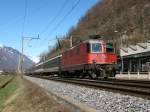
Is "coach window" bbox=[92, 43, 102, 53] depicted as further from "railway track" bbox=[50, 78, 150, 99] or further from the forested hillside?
the forested hillside

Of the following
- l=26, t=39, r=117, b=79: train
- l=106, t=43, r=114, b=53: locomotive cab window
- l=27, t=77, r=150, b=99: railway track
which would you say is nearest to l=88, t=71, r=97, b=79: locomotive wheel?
l=26, t=39, r=117, b=79: train

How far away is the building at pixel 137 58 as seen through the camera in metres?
57.9

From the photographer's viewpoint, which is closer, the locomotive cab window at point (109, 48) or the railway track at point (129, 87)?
the railway track at point (129, 87)

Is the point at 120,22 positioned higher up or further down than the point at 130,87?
higher up

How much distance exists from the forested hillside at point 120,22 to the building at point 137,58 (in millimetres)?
8475

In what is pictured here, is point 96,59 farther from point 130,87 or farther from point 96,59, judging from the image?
point 130,87

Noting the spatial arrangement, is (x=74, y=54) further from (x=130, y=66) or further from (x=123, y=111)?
(x=130, y=66)

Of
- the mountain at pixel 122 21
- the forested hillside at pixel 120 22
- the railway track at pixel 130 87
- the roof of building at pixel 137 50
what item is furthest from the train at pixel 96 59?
the forested hillside at pixel 120 22

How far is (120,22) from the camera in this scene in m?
107

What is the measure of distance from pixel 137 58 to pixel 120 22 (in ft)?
148

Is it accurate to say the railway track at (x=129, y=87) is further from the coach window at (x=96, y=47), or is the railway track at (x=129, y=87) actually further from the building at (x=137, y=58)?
the building at (x=137, y=58)

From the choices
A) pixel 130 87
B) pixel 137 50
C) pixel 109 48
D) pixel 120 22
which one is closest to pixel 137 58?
pixel 137 50

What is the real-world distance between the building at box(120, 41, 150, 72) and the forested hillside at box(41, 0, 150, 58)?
8475 millimetres

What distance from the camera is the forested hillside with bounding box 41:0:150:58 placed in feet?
304
